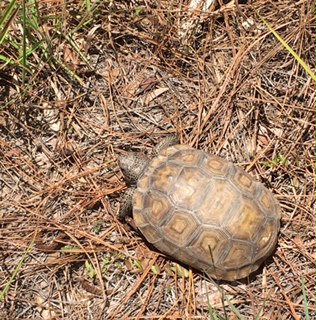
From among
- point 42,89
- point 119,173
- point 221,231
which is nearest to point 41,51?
point 42,89

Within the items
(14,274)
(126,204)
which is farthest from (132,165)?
(14,274)

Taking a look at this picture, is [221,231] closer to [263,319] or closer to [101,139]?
[263,319]

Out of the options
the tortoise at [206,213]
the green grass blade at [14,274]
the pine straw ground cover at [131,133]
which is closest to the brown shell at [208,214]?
the tortoise at [206,213]

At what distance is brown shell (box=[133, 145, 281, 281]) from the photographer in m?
3.09

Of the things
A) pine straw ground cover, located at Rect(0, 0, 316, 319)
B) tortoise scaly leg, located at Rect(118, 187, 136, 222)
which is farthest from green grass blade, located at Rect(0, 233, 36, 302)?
tortoise scaly leg, located at Rect(118, 187, 136, 222)

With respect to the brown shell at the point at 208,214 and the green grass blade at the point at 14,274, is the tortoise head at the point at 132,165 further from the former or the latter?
the green grass blade at the point at 14,274

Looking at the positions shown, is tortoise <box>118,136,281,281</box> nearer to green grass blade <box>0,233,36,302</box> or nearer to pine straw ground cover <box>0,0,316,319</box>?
pine straw ground cover <box>0,0,316,319</box>

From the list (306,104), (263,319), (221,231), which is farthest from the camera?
(306,104)

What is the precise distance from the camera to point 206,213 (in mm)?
3084

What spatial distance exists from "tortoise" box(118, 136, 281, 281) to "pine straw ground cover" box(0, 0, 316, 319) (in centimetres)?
22

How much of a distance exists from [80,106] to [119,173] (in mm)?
543

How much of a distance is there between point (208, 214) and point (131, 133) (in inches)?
34.3

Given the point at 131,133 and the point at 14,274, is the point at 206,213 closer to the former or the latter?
the point at 131,133

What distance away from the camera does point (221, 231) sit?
3082 mm
